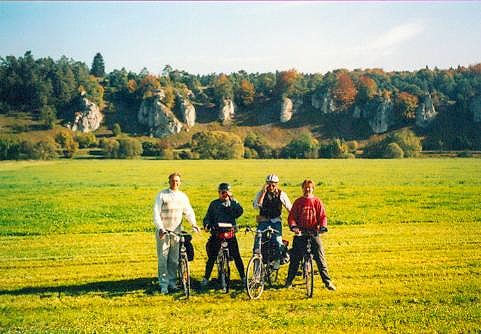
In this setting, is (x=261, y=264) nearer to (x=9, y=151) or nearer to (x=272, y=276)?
(x=272, y=276)

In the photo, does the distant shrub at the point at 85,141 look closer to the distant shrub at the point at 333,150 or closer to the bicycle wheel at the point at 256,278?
the distant shrub at the point at 333,150

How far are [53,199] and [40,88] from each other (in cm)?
17245

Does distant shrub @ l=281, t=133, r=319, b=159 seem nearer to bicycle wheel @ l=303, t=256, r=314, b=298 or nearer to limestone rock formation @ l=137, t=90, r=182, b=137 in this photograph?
limestone rock formation @ l=137, t=90, r=182, b=137

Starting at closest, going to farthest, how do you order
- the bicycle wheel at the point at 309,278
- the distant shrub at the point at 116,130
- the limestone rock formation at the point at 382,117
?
the bicycle wheel at the point at 309,278
the distant shrub at the point at 116,130
the limestone rock formation at the point at 382,117

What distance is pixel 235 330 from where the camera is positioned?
8.26 m

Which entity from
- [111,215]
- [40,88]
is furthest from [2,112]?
[111,215]

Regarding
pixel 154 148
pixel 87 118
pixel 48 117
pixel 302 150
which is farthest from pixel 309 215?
pixel 87 118

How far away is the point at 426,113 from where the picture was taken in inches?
6944

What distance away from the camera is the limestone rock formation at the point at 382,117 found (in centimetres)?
18762

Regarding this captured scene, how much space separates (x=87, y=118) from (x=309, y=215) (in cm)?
18507

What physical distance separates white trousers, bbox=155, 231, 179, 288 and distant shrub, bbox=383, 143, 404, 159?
117490 mm

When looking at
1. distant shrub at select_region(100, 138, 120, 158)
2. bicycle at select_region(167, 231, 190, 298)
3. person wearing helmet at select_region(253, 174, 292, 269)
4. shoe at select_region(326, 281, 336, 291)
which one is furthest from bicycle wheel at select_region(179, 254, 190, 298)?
distant shrub at select_region(100, 138, 120, 158)

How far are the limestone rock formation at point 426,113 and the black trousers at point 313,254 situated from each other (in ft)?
591

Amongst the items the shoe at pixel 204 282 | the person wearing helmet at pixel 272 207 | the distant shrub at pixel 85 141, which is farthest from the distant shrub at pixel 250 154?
the shoe at pixel 204 282
